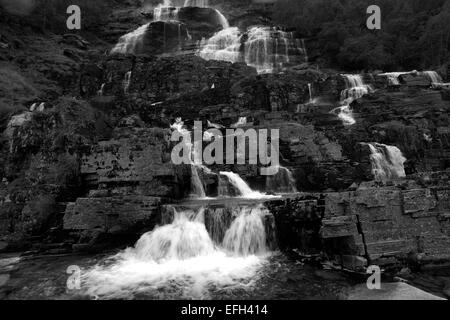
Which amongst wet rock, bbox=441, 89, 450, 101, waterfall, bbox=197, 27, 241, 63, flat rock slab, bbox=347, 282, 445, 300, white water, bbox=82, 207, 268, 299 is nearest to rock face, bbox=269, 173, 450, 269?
flat rock slab, bbox=347, 282, 445, 300

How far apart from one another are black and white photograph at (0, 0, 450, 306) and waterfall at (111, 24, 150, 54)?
8.04 m

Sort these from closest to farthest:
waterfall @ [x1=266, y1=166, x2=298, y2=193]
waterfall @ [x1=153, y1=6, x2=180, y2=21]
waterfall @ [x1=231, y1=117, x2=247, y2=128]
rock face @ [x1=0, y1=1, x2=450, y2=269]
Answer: rock face @ [x1=0, y1=1, x2=450, y2=269]
waterfall @ [x1=266, y1=166, x2=298, y2=193]
waterfall @ [x1=231, y1=117, x2=247, y2=128]
waterfall @ [x1=153, y1=6, x2=180, y2=21]

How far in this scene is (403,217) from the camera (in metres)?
8.47

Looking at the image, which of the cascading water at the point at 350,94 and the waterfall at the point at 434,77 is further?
the waterfall at the point at 434,77

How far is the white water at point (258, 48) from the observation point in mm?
34869

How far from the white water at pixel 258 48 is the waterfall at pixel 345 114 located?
12.0m

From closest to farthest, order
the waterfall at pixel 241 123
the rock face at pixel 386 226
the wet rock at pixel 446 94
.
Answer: the rock face at pixel 386 226 < the waterfall at pixel 241 123 < the wet rock at pixel 446 94

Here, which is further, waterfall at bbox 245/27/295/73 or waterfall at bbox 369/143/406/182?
waterfall at bbox 245/27/295/73

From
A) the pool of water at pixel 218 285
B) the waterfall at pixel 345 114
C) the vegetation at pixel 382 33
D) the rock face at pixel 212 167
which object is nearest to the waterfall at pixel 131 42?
the rock face at pixel 212 167

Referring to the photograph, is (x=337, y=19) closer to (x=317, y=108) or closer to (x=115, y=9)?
(x=317, y=108)

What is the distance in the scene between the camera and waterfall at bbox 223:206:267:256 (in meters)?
Answer: 9.76

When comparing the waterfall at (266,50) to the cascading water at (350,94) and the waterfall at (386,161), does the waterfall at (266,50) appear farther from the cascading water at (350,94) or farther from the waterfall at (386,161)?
the waterfall at (386,161)

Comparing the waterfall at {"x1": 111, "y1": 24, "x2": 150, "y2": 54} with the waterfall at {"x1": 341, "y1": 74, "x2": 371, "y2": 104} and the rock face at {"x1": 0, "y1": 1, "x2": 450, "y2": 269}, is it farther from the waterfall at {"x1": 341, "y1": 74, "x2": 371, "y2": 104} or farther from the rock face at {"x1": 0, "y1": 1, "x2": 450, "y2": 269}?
the waterfall at {"x1": 341, "y1": 74, "x2": 371, "y2": 104}

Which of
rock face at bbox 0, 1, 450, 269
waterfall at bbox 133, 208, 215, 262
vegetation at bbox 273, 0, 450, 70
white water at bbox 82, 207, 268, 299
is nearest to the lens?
white water at bbox 82, 207, 268, 299
